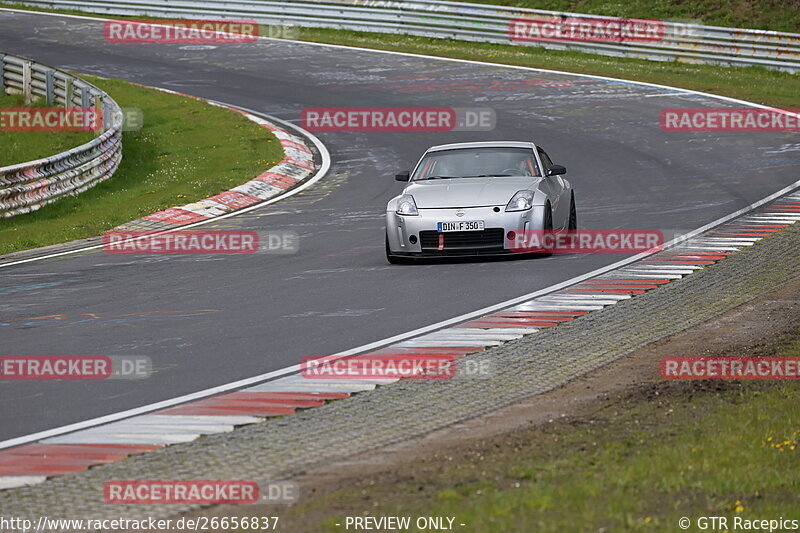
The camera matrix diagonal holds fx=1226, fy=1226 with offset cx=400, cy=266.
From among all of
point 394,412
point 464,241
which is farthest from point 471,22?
point 394,412

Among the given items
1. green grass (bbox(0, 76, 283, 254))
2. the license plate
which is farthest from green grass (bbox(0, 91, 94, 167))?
the license plate

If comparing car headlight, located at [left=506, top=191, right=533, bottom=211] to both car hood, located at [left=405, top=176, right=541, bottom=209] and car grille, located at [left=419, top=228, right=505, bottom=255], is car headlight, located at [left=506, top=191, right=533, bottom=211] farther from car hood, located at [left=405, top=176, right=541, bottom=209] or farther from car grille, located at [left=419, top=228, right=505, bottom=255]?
car grille, located at [left=419, top=228, right=505, bottom=255]

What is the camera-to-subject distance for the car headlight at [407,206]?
1387 cm

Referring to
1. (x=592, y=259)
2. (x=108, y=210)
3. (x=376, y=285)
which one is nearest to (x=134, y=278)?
(x=376, y=285)

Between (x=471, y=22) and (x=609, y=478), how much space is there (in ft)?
107

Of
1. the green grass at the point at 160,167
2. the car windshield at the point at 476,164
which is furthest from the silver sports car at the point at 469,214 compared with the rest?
the green grass at the point at 160,167

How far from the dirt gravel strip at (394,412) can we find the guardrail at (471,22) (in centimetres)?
2253

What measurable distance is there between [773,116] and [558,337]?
56.0 feet

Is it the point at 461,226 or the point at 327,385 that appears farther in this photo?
the point at 461,226

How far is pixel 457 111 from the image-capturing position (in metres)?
27.7

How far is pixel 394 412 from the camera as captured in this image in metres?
7.98

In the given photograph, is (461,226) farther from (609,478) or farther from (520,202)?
(609,478)

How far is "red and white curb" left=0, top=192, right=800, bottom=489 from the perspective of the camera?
23.8 ft

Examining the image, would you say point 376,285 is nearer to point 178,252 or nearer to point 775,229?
point 178,252
